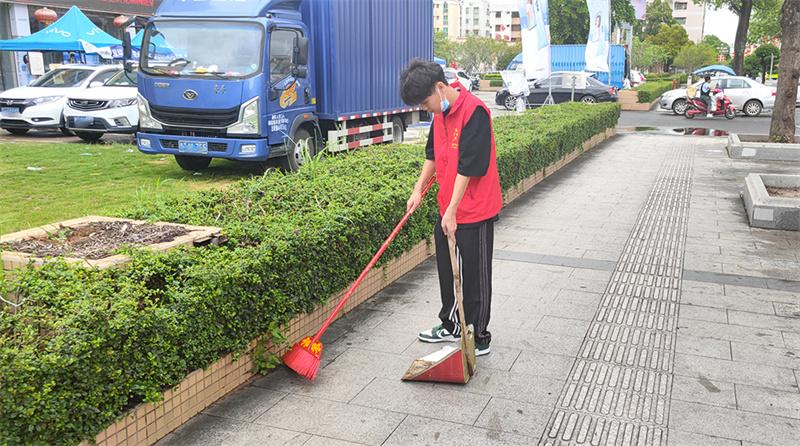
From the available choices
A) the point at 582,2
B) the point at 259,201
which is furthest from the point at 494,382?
the point at 582,2

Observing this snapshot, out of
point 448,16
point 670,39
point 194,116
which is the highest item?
point 448,16

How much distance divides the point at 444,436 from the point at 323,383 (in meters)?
0.85

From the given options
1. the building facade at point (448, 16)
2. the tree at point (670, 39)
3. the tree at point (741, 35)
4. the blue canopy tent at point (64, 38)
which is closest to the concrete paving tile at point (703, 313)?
the blue canopy tent at point (64, 38)

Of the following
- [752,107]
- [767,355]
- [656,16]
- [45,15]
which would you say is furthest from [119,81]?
[656,16]

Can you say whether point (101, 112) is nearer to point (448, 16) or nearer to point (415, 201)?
point (415, 201)

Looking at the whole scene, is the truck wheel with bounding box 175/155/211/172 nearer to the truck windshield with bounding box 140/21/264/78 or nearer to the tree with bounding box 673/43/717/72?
the truck windshield with bounding box 140/21/264/78

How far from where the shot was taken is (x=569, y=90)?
2578cm

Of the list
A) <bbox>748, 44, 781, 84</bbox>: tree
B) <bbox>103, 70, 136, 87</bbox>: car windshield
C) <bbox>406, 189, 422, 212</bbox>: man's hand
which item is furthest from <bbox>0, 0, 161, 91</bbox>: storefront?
<bbox>748, 44, 781, 84</bbox>: tree

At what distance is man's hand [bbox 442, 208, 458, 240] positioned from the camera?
12.6 feet

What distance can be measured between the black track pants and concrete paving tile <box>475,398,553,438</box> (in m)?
0.61

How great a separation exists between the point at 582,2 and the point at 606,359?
39.2 meters

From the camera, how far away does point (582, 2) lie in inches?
1576

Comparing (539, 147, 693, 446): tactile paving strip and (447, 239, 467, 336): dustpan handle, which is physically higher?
(447, 239, 467, 336): dustpan handle

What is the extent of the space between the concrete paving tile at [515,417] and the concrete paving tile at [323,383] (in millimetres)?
714
